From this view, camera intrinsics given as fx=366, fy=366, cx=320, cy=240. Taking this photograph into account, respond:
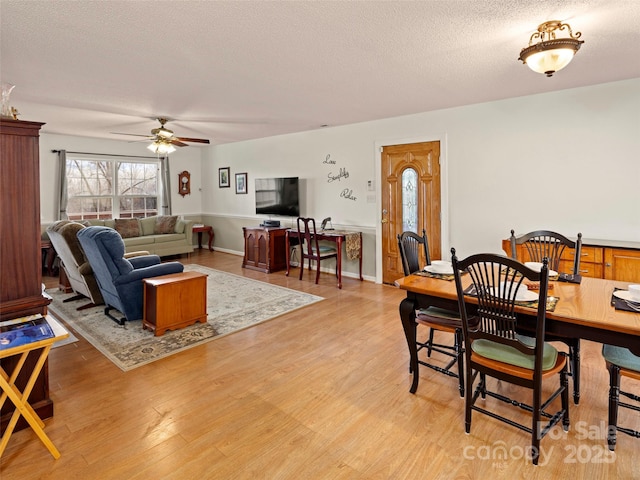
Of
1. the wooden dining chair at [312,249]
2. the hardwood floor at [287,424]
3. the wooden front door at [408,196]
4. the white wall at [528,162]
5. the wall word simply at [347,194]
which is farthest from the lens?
the wall word simply at [347,194]

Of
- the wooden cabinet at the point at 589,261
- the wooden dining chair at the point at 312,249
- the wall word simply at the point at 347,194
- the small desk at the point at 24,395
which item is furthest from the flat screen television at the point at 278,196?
the small desk at the point at 24,395

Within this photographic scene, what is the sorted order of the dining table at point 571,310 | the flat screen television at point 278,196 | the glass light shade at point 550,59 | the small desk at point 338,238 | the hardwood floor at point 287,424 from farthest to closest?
the flat screen television at point 278,196
the small desk at point 338,238
the glass light shade at point 550,59
the hardwood floor at point 287,424
the dining table at point 571,310

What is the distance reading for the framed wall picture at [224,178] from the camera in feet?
26.7

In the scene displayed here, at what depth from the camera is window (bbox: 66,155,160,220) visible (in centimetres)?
707

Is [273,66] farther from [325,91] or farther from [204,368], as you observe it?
[204,368]

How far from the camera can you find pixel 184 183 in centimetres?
852

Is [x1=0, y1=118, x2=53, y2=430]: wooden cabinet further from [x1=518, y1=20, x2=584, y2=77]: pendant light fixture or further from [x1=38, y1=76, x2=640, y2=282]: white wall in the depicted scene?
[x1=38, y1=76, x2=640, y2=282]: white wall

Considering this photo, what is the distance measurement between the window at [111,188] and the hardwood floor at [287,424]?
489cm

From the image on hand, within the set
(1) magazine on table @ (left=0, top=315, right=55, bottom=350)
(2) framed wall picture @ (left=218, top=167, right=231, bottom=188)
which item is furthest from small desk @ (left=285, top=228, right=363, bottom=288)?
(1) magazine on table @ (left=0, top=315, right=55, bottom=350)

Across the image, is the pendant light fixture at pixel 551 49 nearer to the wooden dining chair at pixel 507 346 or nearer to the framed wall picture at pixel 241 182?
the wooden dining chair at pixel 507 346

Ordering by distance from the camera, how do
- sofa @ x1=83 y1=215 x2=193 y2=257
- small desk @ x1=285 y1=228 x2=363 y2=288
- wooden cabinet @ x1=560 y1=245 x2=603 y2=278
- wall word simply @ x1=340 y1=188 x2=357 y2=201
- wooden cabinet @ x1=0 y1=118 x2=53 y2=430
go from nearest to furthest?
wooden cabinet @ x1=0 y1=118 x2=53 y2=430, wooden cabinet @ x1=560 y1=245 x2=603 y2=278, small desk @ x1=285 y1=228 x2=363 y2=288, wall word simply @ x1=340 y1=188 x2=357 y2=201, sofa @ x1=83 y1=215 x2=193 y2=257

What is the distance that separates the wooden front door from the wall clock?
16.9 ft

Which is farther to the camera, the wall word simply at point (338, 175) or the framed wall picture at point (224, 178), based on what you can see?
the framed wall picture at point (224, 178)

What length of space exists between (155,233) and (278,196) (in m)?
2.84
